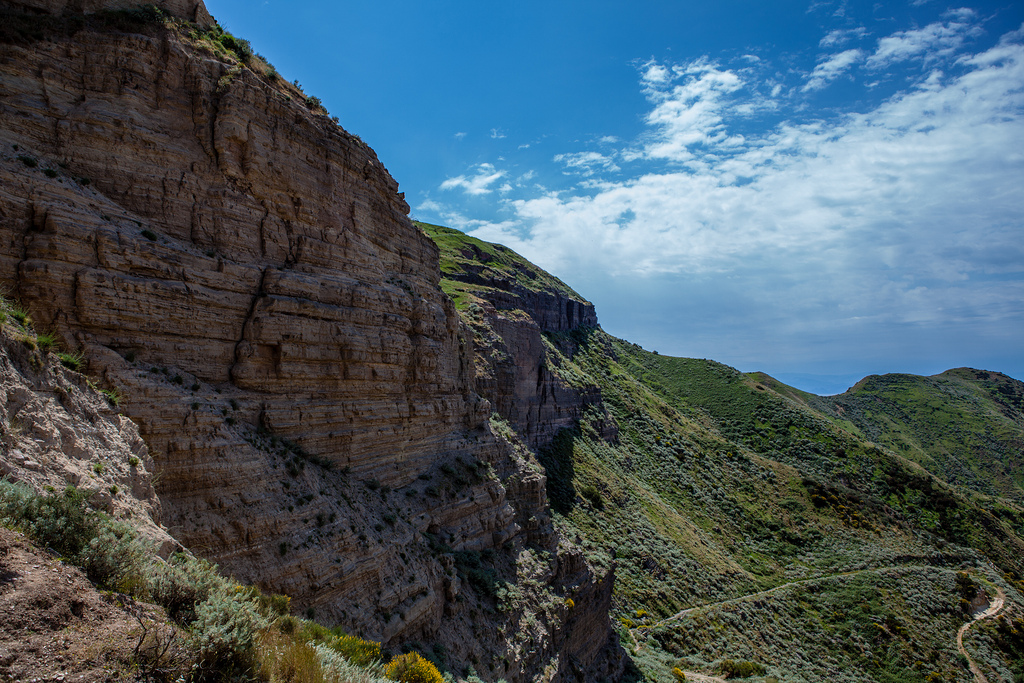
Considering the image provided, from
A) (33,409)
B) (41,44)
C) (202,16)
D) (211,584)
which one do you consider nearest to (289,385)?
(33,409)

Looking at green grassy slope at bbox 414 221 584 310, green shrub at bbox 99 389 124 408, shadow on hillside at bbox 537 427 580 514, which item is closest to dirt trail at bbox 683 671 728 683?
shadow on hillside at bbox 537 427 580 514

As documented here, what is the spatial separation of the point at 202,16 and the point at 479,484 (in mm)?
22894

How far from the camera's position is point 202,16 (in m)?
18.1

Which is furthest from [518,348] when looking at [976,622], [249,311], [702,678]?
[976,622]

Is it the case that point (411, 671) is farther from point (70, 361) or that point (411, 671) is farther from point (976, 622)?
point (976, 622)

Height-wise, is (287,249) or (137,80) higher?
(137,80)

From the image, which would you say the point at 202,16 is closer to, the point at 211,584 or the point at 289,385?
the point at 289,385

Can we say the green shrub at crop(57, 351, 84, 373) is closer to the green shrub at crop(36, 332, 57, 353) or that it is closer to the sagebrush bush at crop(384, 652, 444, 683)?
the green shrub at crop(36, 332, 57, 353)

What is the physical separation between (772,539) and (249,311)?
204 ft

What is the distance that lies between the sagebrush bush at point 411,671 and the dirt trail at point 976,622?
174ft

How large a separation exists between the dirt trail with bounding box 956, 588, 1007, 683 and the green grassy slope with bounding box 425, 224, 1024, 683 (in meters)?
0.73

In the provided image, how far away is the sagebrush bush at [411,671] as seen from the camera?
12192mm

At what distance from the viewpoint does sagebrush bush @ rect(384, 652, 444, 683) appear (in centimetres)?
1219

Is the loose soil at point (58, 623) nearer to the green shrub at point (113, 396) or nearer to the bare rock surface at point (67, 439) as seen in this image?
the bare rock surface at point (67, 439)
